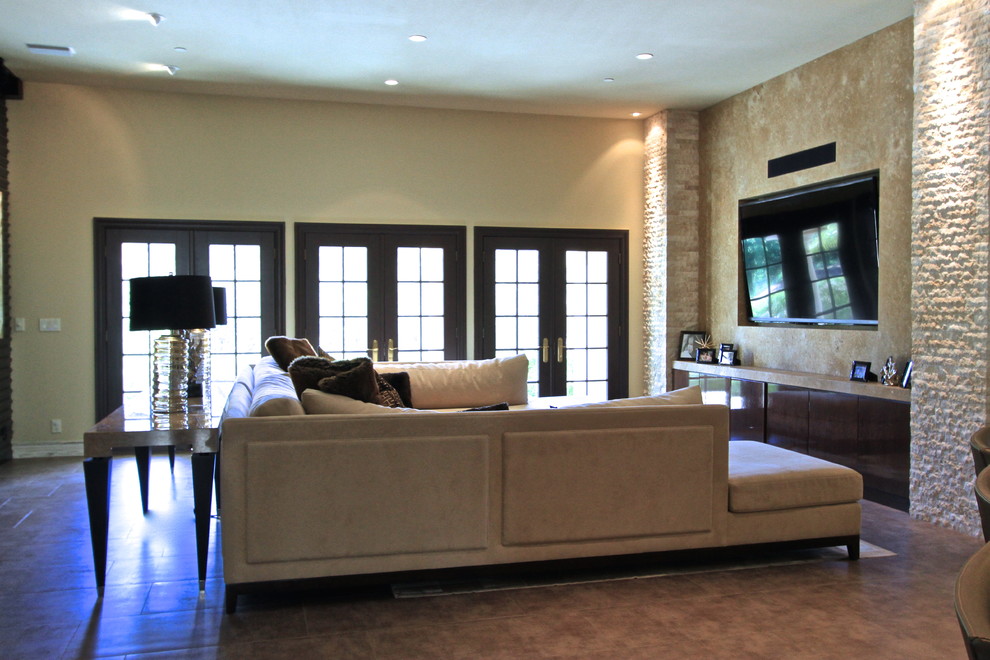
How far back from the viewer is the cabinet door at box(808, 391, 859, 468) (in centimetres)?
572

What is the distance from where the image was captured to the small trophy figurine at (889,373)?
18.1ft

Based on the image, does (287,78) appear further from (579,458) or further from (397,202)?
(579,458)

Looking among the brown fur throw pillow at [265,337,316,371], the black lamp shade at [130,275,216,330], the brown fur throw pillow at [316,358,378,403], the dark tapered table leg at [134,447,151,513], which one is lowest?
the dark tapered table leg at [134,447,151,513]

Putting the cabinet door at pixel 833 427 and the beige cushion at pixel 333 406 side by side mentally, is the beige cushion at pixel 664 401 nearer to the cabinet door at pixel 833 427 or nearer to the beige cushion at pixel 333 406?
the beige cushion at pixel 333 406

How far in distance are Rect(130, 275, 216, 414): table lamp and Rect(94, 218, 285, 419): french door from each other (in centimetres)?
279

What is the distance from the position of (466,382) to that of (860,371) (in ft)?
9.52

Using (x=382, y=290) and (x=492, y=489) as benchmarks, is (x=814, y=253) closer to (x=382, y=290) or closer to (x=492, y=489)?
(x=382, y=290)

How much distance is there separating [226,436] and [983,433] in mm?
2791

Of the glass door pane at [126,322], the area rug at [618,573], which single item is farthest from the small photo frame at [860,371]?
the glass door pane at [126,322]

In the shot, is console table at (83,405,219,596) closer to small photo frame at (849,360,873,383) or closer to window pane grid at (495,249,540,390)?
small photo frame at (849,360,873,383)

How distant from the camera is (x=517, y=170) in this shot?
8.24 meters

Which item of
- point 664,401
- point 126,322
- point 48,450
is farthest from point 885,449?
point 48,450

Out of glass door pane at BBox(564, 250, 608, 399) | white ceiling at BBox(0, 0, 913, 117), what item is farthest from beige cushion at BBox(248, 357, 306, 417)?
glass door pane at BBox(564, 250, 608, 399)

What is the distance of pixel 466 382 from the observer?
21.0 feet
